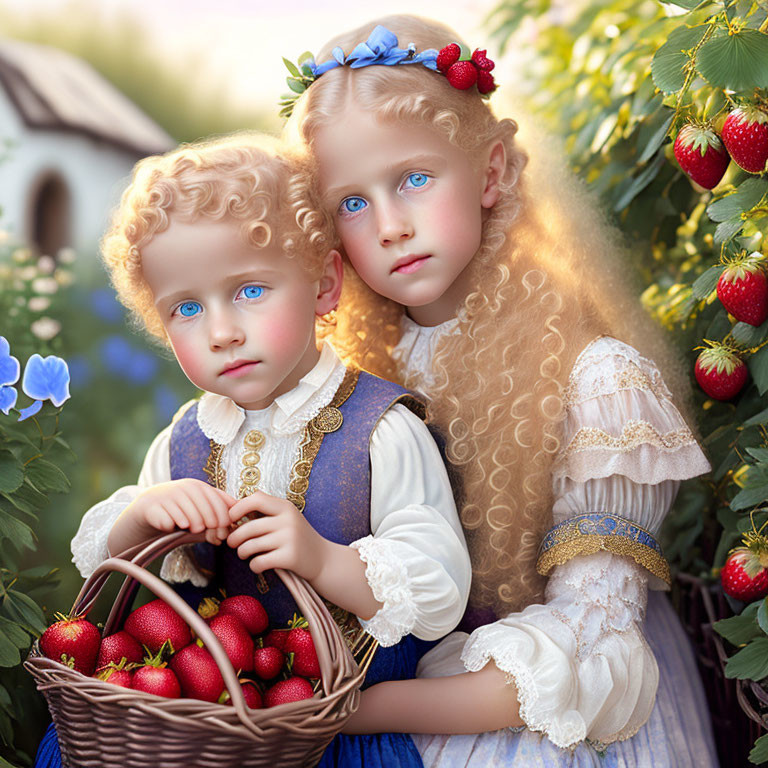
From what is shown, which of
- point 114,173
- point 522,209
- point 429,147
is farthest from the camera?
point 114,173

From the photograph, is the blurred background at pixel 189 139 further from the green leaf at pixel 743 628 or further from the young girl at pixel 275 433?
the young girl at pixel 275 433

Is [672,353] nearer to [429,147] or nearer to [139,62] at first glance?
[429,147]

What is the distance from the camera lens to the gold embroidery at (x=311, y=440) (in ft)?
4.86

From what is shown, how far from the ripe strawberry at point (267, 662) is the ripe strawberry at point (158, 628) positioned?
0.35ft

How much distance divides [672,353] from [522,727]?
2.77ft

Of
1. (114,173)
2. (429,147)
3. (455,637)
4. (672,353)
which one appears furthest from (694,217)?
(114,173)

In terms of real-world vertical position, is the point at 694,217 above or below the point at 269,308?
above

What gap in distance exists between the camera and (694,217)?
7.30ft

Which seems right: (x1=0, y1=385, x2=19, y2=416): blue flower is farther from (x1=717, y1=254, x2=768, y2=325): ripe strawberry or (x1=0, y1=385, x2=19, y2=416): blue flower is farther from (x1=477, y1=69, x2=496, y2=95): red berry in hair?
(x1=717, y1=254, x2=768, y2=325): ripe strawberry

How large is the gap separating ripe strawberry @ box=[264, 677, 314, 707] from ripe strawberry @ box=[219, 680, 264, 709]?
0.02 meters

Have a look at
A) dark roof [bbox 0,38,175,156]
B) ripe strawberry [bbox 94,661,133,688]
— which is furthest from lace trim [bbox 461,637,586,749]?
dark roof [bbox 0,38,175,156]

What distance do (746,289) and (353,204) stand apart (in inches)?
27.0

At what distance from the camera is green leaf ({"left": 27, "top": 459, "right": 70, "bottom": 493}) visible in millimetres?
1464

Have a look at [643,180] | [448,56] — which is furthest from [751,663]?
[448,56]
